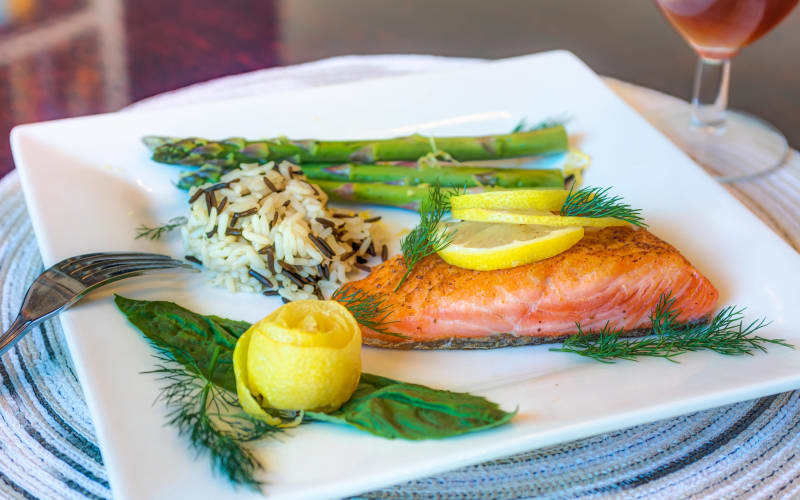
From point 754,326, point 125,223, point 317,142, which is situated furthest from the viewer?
point 317,142

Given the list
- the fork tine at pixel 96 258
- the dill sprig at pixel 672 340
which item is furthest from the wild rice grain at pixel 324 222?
the dill sprig at pixel 672 340

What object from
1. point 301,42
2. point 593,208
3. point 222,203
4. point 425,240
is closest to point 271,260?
point 222,203

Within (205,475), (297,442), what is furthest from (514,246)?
(205,475)

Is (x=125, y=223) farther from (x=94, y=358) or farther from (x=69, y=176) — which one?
(x=94, y=358)

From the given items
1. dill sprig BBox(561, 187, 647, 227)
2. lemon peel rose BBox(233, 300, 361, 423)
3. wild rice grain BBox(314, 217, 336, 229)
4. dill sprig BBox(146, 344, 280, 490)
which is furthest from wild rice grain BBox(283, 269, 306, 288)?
dill sprig BBox(561, 187, 647, 227)

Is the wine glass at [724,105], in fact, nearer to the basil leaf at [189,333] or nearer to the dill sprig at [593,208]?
the dill sprig at [593,208]

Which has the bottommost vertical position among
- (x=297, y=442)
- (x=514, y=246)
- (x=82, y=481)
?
(x=82, y=481)

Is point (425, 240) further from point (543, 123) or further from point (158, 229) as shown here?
point (543, 123)
